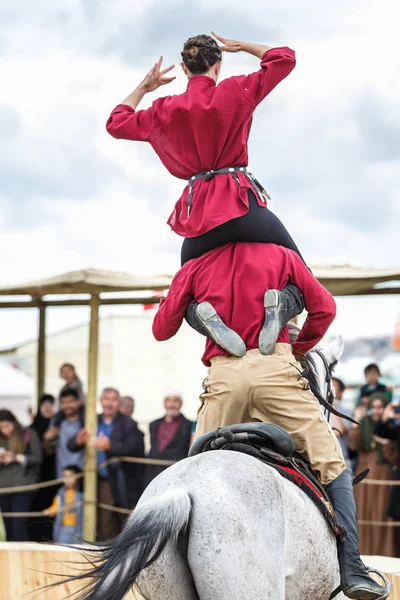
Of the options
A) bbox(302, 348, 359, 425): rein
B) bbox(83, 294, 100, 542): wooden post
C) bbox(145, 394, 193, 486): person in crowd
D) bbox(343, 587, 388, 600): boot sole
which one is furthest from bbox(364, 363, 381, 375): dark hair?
bbox(343, 587, 388, 600): boot sole

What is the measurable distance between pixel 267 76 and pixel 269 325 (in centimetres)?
112

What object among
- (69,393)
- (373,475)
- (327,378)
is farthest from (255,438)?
(69,393)

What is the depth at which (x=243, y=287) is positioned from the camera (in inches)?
171

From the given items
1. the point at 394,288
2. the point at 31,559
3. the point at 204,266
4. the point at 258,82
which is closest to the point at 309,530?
the point at 204,266

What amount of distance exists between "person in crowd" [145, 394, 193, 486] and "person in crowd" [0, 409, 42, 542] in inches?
54.0

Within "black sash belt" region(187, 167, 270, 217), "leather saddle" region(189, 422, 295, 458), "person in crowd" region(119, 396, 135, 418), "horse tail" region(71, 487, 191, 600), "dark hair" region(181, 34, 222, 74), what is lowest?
"horse tail" region(71, 487, 191, 600)

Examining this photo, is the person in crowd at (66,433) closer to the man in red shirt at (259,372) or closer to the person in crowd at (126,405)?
the person in crowd at (126,405)

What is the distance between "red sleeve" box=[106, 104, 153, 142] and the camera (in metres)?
4.57

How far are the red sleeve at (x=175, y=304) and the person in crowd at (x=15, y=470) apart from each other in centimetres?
676

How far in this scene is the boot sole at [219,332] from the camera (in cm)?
430

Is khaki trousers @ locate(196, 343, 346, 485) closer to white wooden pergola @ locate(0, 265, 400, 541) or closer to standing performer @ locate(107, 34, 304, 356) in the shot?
standing performer @ locate(107, 34, 304, 356)

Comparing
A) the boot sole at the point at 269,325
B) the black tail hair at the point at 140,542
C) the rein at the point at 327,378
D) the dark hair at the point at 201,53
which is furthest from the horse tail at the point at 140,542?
the dark hair at the point at 201,53

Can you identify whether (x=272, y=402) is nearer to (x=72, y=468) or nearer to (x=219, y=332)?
(x=219, y=332)

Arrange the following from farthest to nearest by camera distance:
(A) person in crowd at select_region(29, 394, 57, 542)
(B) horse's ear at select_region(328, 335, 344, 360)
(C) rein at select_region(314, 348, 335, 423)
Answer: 1. (A) person in crowd at select_region(29, 394, 57, 542)
2. (B) horse's ear at select_region(328, 335, 344, 360)
3. (C) rein at select_region(314, 348, 335, 423)
